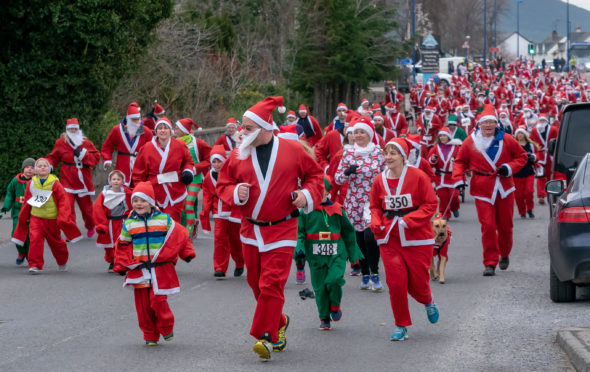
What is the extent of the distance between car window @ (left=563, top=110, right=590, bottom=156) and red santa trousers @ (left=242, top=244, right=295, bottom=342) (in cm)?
620

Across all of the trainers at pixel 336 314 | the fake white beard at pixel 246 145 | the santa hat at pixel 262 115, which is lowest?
the trainers at pixel 336 314

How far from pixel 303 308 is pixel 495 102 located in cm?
3824

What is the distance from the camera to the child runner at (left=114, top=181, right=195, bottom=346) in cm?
884

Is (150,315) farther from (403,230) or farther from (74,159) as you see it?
(74,159)

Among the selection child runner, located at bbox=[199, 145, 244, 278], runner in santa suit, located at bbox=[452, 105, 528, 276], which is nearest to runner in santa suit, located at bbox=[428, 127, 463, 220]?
runner in santa suit, located at bbox=[452, 105, 528, 276]

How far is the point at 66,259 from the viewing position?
1359cm

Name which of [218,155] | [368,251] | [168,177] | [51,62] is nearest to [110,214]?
[168,177]

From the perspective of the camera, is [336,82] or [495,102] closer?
[336,82]

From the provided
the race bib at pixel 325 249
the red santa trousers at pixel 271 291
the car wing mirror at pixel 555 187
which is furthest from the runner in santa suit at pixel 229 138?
the red santa trousers at pixel 271 291

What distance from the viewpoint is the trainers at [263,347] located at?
26.5ft

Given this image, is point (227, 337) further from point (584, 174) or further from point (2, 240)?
point (2, 240)

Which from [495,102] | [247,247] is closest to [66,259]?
[247,247]

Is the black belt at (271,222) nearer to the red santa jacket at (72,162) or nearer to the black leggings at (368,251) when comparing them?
the black leggings at (368,251)

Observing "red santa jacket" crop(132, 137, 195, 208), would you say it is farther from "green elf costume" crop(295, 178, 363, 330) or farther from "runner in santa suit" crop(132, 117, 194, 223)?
"green elf costume" crop(295, 178, 363, 330)
